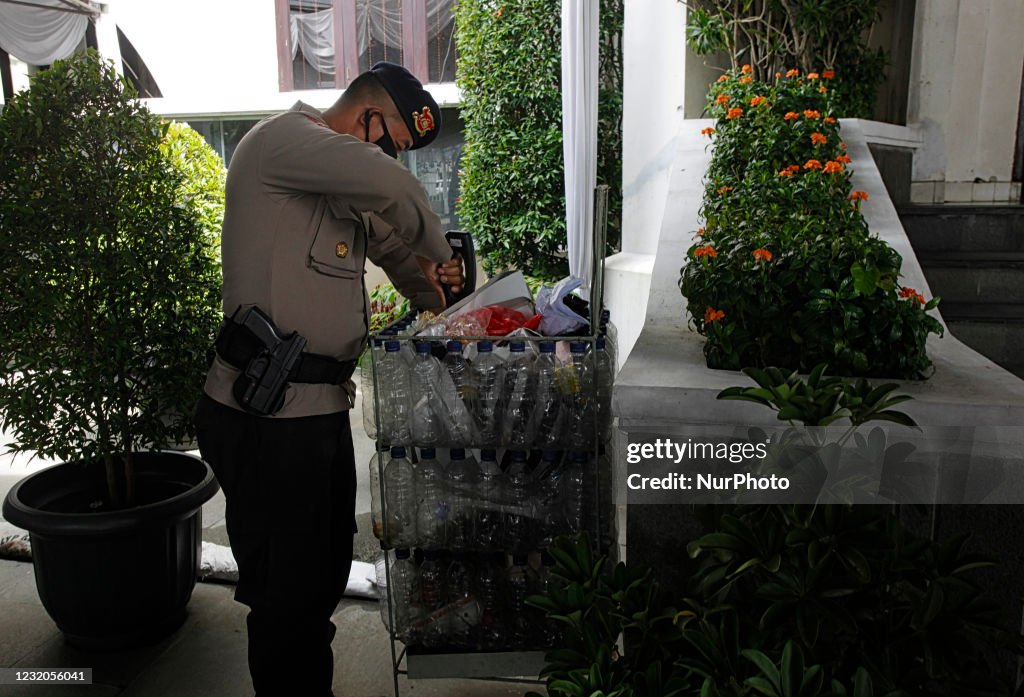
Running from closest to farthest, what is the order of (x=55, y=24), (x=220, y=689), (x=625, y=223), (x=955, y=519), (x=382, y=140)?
1. (x=955, y=519)
2. (x=382, y=140)
3. (x=220, y=689)
4. (x=625, y=223)
5. (x=55, y=24)

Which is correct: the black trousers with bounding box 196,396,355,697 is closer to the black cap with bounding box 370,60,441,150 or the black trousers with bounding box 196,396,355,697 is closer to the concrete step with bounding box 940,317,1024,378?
the black cap with bounding box 370,60,441,150

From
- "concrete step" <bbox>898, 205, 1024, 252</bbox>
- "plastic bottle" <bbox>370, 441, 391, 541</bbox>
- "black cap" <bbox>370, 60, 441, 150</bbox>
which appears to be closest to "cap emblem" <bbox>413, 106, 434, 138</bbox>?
"black cap" <bbox>370, 60, 441, 150</bbox>

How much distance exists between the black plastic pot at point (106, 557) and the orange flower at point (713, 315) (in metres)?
2.10

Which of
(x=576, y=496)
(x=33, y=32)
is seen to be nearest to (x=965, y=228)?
(x=576, y=496)

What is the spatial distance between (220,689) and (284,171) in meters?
1.86

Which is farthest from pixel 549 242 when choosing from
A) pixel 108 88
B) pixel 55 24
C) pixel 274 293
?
pixel 55 24

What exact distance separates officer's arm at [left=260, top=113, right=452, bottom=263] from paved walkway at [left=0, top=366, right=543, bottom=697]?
1.12m

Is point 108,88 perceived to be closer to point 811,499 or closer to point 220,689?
point 220,689

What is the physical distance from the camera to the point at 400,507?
96.2 inches

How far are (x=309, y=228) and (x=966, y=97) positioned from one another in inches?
197

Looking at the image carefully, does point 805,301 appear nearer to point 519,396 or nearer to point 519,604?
point 519,396

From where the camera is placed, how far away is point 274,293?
233cm

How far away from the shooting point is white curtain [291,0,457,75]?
1030 centimetres

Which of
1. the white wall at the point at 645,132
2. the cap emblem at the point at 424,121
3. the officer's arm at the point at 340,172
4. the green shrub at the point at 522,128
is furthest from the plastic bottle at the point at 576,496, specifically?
the green shrub at the point at 522,128
